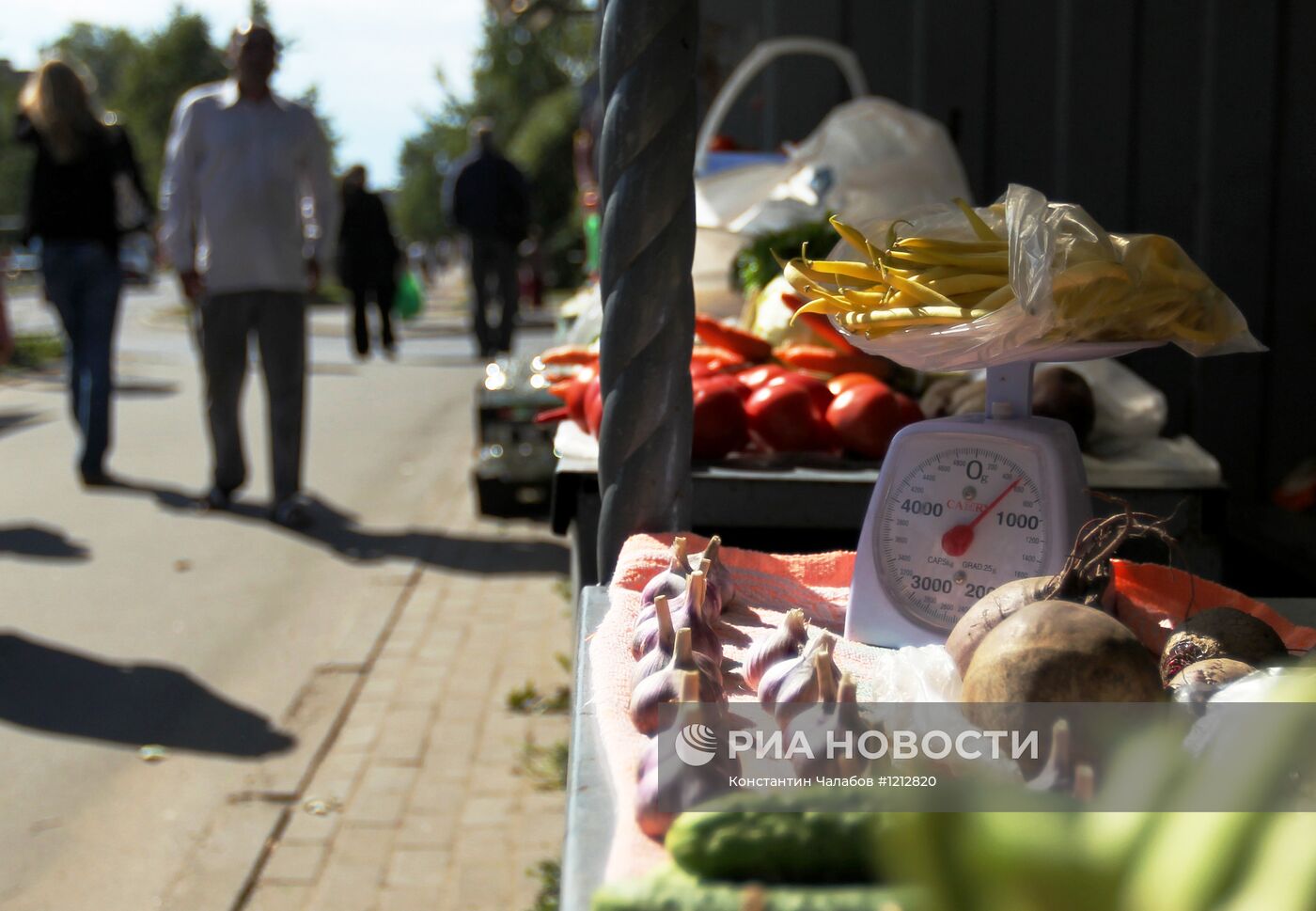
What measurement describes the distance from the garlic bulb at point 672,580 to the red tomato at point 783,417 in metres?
1.07

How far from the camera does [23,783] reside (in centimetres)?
398

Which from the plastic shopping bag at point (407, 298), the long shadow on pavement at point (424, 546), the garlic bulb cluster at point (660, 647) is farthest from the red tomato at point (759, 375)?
the plastic shopping bag at point (407, 298)

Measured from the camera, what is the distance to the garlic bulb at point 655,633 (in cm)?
165

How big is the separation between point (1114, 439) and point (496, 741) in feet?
7.22

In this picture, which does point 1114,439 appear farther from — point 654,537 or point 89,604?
point 89,604

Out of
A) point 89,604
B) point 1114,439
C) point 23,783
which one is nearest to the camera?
point 1114,439

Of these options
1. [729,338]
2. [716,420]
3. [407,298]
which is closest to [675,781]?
[716,420]

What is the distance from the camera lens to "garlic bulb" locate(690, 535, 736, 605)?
196 centimetres

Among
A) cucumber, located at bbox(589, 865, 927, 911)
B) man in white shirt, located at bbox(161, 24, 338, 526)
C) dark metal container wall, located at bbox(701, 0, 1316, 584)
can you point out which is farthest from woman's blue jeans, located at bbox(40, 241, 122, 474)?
cucumber, located at bbox(589, 865, 927, 911)

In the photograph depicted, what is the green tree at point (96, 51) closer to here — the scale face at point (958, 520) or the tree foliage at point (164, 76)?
the tree foliage at point (164, 76)

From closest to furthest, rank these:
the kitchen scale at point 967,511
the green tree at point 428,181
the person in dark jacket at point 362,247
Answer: the kitchen scale at point 967,511, the person in dark jacket at point 362,247, the green tree at point 428,181

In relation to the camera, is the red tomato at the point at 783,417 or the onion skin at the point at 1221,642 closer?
the onion skin at the point at 1221,642

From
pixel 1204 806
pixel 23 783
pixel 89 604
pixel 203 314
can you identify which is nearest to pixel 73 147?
pixel 203 314

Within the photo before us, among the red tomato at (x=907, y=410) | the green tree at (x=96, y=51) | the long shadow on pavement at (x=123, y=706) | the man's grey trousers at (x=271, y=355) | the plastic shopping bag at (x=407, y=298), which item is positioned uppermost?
the green tree at (x=96, y=51)
